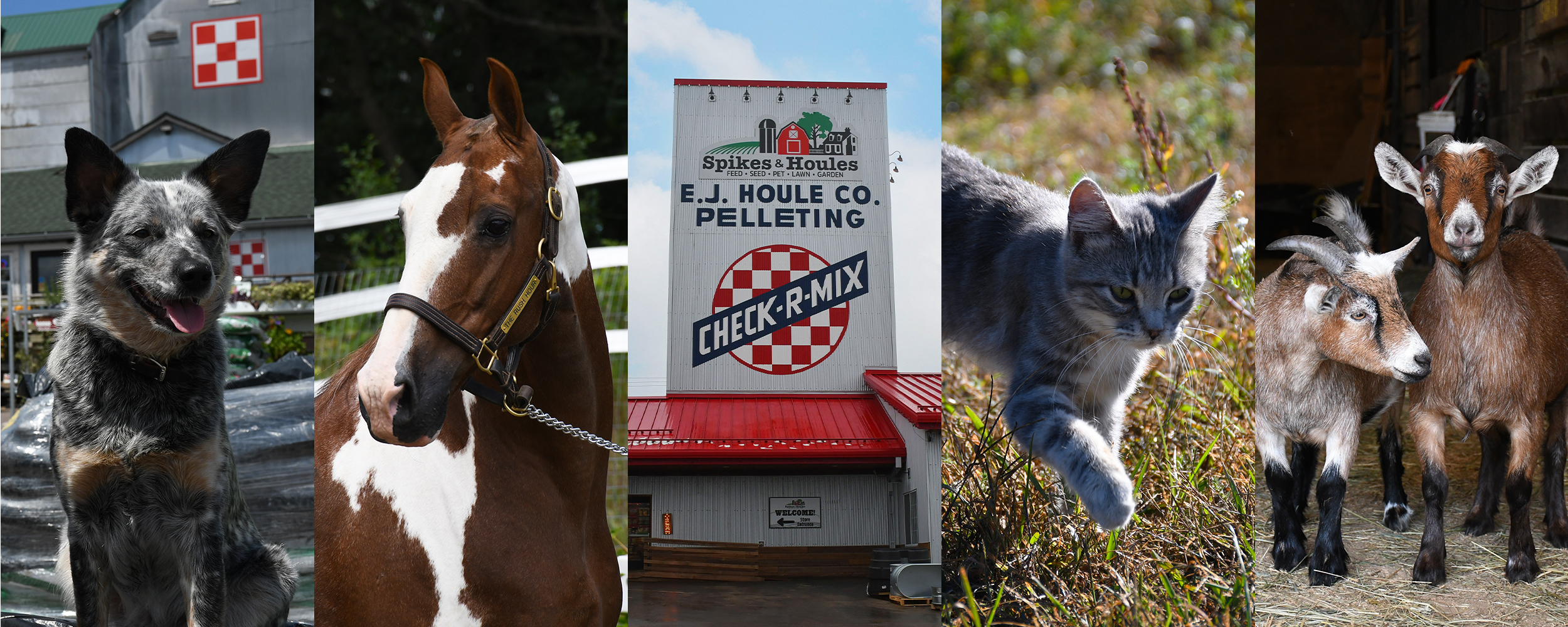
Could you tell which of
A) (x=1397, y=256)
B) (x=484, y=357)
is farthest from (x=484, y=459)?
(x=1397, y=256)

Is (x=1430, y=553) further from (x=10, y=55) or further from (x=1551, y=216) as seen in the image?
(x=10, y=55)

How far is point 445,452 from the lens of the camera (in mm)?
2496

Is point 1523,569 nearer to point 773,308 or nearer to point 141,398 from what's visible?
point 773,308

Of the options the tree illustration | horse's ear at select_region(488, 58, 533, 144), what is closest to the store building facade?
the tree illustration

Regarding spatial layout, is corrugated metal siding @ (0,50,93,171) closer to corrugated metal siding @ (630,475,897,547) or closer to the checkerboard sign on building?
the checkerboard sign on building

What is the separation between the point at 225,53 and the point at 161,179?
475 millimetres

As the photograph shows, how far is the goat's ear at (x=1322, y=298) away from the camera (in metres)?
2.99

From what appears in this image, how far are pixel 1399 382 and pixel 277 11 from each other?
376cm

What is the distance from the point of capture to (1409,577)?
3074 mm

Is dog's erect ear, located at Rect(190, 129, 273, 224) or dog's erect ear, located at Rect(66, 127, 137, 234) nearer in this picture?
dog's erect ear, located at Rect(66, 127, 137, 234)

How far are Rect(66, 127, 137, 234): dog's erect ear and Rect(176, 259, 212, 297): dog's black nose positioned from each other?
0.30 metres

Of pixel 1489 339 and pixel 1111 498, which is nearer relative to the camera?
pixel 1111 498

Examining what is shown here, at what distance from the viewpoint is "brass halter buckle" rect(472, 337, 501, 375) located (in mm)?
2154

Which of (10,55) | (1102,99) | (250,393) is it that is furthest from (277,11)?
(1102,99)
